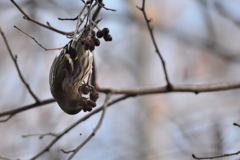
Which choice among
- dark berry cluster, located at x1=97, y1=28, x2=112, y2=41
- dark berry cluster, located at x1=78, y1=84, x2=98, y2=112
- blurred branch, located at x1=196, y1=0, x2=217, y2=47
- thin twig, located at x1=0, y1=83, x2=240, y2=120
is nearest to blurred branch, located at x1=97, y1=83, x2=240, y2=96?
thin twig, located at x1=0, y1=83, x2=240, y2=120

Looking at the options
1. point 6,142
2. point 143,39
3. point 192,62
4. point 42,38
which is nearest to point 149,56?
point 143,39

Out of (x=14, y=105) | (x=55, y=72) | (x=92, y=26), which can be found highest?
(x=92, y=26)

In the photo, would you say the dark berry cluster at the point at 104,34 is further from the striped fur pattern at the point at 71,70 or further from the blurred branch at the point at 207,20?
the blurred branch at the point at 207,20

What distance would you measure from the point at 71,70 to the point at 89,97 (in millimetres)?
195

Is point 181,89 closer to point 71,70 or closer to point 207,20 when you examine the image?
point 71,70

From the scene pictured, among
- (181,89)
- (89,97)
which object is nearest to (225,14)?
(181,89)

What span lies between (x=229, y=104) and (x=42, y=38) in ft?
9.29

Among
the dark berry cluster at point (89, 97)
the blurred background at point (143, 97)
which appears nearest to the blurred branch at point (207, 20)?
the blurred background at point (143, 97)

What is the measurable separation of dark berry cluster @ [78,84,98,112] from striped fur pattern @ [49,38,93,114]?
0.03m

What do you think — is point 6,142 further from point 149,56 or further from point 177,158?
point 149,56

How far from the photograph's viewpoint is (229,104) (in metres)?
8.66

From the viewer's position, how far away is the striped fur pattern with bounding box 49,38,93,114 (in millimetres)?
2562

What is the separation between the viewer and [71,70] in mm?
2592

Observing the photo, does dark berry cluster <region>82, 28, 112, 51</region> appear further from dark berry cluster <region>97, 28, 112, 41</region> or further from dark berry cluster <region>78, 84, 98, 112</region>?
dark berry cluster <region>78, 84, 98, 112</region>
